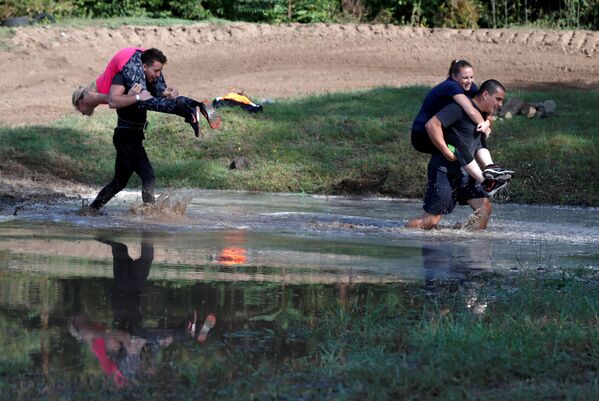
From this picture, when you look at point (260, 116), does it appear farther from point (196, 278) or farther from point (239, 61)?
point (196, 278)

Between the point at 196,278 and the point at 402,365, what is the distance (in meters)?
2.96

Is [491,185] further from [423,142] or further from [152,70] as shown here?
[152,70]

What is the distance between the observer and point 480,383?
5523 millimetres

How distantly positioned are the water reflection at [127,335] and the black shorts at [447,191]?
465 cm

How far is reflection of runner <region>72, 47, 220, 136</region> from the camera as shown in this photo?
11.9 meters

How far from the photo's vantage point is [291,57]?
1141 inches

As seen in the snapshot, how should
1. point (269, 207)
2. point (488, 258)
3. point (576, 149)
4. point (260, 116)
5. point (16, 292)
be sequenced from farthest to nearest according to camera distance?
point (260, 116) → point (576, 149) → point (269, 207) → point (488, 258) → point (16, 292)

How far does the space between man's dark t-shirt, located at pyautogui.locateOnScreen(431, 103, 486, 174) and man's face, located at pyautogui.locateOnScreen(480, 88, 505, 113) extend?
0.12 meters

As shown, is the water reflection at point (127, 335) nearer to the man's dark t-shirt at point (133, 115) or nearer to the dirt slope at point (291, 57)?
the man's dark t-shirt at point (133, 115)

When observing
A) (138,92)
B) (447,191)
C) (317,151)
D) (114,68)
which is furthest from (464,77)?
(317,151)

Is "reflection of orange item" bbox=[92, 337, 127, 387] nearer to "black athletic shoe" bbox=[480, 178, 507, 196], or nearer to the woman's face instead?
"black athletic shoe" bbox=[480, 178, 507, 196]

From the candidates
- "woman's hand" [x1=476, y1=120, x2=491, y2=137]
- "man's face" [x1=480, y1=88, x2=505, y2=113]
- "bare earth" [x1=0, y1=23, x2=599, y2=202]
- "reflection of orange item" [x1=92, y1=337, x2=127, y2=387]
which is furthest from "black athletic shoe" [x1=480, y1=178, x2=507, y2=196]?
"bare earth" [x1=0, y1=23, x2=599, y2=202]

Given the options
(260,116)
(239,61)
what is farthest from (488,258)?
(239,61)

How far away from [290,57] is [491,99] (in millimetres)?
17304
